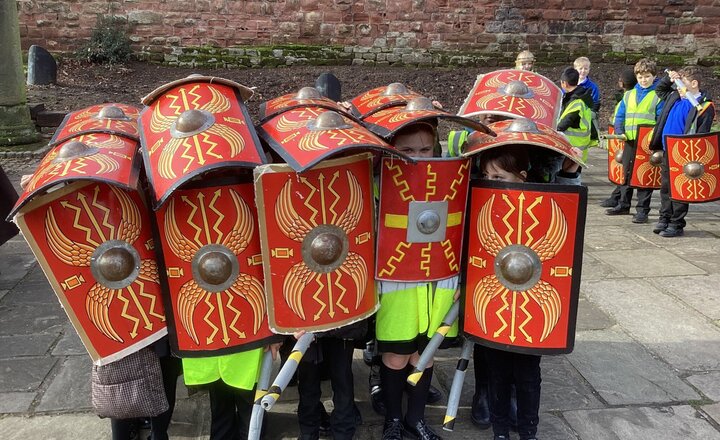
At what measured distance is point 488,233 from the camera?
2.60m

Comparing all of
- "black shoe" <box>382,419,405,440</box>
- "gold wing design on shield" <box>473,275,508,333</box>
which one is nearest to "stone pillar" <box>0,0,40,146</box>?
"black shoe" <box>382,419,405,440</box>

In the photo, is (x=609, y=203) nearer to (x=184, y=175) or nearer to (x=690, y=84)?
(x=690, y=84)

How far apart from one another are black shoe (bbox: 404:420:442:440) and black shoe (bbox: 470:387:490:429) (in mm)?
258

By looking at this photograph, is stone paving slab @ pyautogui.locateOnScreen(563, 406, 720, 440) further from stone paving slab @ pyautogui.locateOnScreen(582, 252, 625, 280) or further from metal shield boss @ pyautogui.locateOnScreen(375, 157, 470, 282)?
stone paving slab @ pyautogui.locateOnScreen(582, 252, 625, 280)

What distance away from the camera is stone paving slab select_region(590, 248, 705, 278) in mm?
5359

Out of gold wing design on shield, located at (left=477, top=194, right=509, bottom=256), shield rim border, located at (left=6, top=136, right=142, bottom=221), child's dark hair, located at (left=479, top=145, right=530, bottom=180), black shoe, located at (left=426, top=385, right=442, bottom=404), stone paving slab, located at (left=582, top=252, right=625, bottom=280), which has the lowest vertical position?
stone paving slab, located at (left=582, top=252, right=625, bottom=280)

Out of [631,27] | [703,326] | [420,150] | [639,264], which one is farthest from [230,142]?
[631,27]

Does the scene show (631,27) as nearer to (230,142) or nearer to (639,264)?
(639,264)

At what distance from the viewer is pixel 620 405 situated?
3324 millimetres

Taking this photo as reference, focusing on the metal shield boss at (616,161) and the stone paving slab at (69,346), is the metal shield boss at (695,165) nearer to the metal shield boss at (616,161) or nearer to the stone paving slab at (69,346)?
the metal shield boss at (616,161)

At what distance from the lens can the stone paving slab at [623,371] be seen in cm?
343

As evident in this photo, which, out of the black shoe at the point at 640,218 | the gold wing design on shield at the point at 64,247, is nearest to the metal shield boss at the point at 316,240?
the gold wing design on shield at the point at 64,247

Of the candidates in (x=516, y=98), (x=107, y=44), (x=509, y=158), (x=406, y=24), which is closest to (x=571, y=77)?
(x=516, y=98)

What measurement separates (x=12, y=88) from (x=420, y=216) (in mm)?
8197
